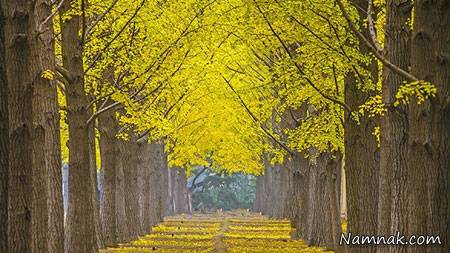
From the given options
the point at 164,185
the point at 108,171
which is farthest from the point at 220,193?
the point at 108,171

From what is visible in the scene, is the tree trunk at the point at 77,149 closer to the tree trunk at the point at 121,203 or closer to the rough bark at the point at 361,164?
the rough bark at the point at 361,164

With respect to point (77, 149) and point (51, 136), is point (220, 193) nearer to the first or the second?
point (77, 149)

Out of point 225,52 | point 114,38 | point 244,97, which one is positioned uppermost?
point 225,52

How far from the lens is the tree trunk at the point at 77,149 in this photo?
19578mm

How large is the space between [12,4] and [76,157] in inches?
316

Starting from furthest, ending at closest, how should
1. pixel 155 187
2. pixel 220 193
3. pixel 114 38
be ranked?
pixel 220 193, pixel 155 187, pixel 114 38

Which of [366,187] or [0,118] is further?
[366,187]

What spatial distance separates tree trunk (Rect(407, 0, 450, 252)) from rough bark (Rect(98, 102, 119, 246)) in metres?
18.8

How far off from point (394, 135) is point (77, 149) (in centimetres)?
812

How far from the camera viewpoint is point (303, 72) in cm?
2016

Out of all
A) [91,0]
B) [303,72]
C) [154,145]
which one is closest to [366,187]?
[303,72]

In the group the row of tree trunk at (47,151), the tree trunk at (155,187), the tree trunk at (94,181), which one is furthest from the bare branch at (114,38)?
the tree trunk at (155,187)

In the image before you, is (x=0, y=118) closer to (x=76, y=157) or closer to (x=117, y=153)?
(x=76, y=157)

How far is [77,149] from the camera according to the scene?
19484 mm
